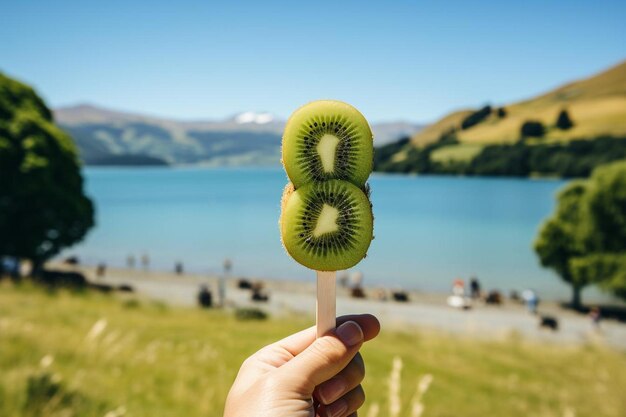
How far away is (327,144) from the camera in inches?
106

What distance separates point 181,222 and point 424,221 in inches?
2697

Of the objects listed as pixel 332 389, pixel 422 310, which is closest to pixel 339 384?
pixel 332 389

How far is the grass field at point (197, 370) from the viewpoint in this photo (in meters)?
6.66

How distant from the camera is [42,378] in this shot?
643cm

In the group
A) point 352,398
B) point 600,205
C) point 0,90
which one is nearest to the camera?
point 352,398

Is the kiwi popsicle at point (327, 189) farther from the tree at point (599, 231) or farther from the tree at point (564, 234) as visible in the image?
the tree at point (564, 234)

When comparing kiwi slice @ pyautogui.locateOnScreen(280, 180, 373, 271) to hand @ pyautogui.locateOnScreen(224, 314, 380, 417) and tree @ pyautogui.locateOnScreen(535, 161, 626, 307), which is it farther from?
tree @ pyautogui.locateOnScreen(535, 161, 626, 307)

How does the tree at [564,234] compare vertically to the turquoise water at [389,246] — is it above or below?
above

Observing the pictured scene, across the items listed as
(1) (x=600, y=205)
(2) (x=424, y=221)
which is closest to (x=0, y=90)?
(1) (x=600, y=205)

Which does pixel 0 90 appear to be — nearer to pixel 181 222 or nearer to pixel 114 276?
pixel 114 276

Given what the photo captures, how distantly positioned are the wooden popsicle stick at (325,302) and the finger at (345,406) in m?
0.57

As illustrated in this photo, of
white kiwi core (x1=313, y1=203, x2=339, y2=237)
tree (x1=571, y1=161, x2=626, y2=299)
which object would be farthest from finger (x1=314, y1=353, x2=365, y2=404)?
tree (x1=571, y1=161, x2=626, y2=299)

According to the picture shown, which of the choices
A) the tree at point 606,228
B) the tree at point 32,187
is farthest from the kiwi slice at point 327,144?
the tree at point 606,228

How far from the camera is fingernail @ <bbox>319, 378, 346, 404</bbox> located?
10.2 feet
